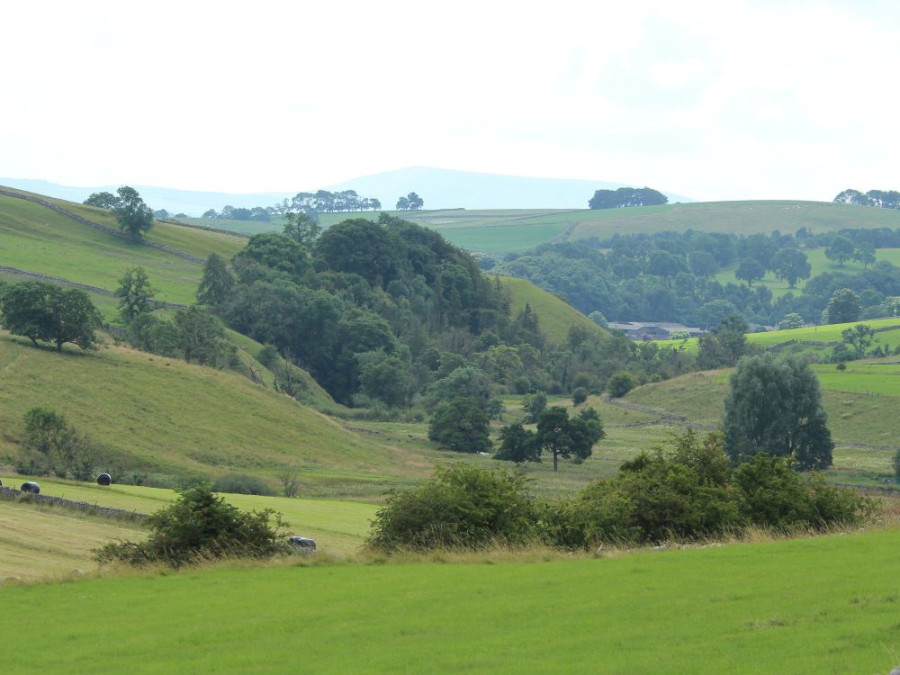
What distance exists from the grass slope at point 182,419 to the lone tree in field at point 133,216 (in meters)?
77.3

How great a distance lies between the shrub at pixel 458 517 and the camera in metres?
32.0

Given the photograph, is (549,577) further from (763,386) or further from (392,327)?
(392,327)

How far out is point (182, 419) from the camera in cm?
8988

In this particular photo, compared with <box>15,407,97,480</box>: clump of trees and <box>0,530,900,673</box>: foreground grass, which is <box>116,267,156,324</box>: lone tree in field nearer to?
<box>15,407,97,480</box>: clump of trees

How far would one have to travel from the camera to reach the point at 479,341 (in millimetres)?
182375

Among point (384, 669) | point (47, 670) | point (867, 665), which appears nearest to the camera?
point (867, 665)

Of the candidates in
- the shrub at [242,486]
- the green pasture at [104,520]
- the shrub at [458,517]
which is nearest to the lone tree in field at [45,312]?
the shrub at [242,486]

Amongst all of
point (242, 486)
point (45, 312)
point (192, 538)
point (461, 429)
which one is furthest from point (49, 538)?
point (461, 429)

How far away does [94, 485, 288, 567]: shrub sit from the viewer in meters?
30.5

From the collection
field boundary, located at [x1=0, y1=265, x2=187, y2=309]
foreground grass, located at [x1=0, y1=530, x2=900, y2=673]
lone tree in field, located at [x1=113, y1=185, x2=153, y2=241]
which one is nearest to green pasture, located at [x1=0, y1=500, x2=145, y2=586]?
foreground grass, located at [x1=0, y1=530, x2=900, y2=673]

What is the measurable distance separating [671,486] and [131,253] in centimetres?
14762

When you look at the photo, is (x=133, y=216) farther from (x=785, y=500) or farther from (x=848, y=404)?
(x=785, y=500)

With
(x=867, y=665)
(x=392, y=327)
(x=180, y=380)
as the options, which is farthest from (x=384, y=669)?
(x=392, y=327)

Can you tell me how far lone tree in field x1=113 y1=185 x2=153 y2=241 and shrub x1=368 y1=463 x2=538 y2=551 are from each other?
150511 mm
